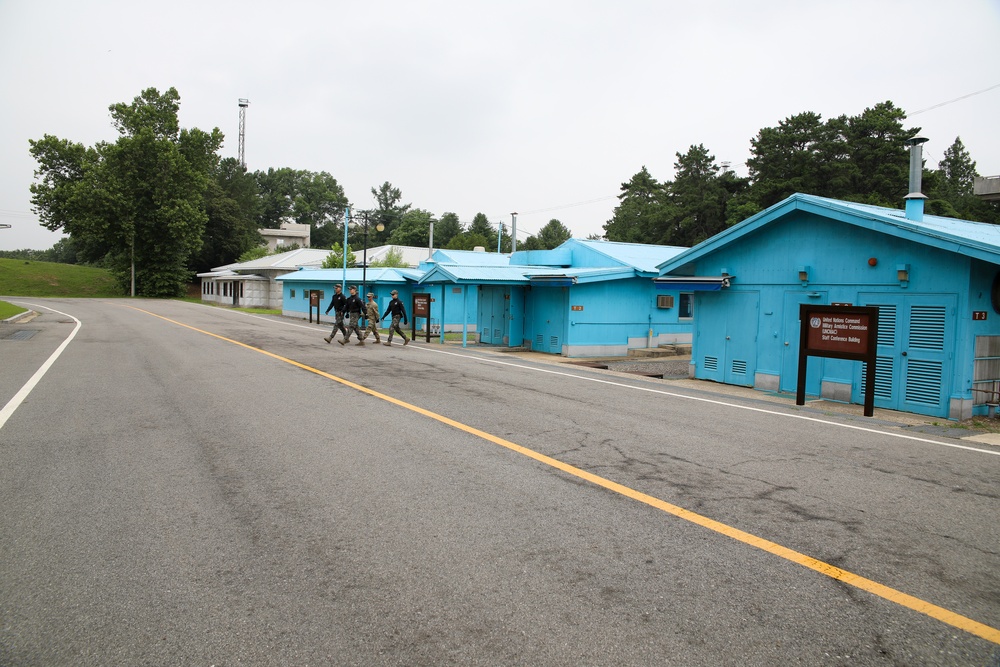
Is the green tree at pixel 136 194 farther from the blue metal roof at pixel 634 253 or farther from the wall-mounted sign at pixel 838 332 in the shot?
the wall-mounted sign at pixel 838 332

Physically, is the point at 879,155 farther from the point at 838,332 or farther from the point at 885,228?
the point at 838,332

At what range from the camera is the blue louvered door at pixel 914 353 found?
1113 cm

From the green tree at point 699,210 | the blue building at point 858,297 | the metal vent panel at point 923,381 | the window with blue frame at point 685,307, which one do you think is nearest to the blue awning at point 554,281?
the blue building at point 858,297

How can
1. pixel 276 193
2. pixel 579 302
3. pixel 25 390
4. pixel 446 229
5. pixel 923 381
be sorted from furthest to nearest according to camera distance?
1. pixel 276 193
2. pixel 446 229
3. pixel 579 302
4. pixel 923 381
5. pixel 25 390

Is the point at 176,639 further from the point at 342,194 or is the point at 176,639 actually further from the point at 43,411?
the point at 342,194

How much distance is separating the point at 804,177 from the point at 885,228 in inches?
1634

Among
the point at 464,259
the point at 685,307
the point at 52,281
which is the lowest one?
the point at 685,307

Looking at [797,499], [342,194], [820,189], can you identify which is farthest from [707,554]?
[342,194]

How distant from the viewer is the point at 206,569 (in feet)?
13.2

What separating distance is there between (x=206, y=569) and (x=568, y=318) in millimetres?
18100

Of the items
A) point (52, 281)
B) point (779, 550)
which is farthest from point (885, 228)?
point (52, 281)

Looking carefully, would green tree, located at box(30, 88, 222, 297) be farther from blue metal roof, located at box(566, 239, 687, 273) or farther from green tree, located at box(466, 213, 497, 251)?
blue metal roof, located at box(566, 239, 687, 273)

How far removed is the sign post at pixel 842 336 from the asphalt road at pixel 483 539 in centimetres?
198

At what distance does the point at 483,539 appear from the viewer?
450 cm
